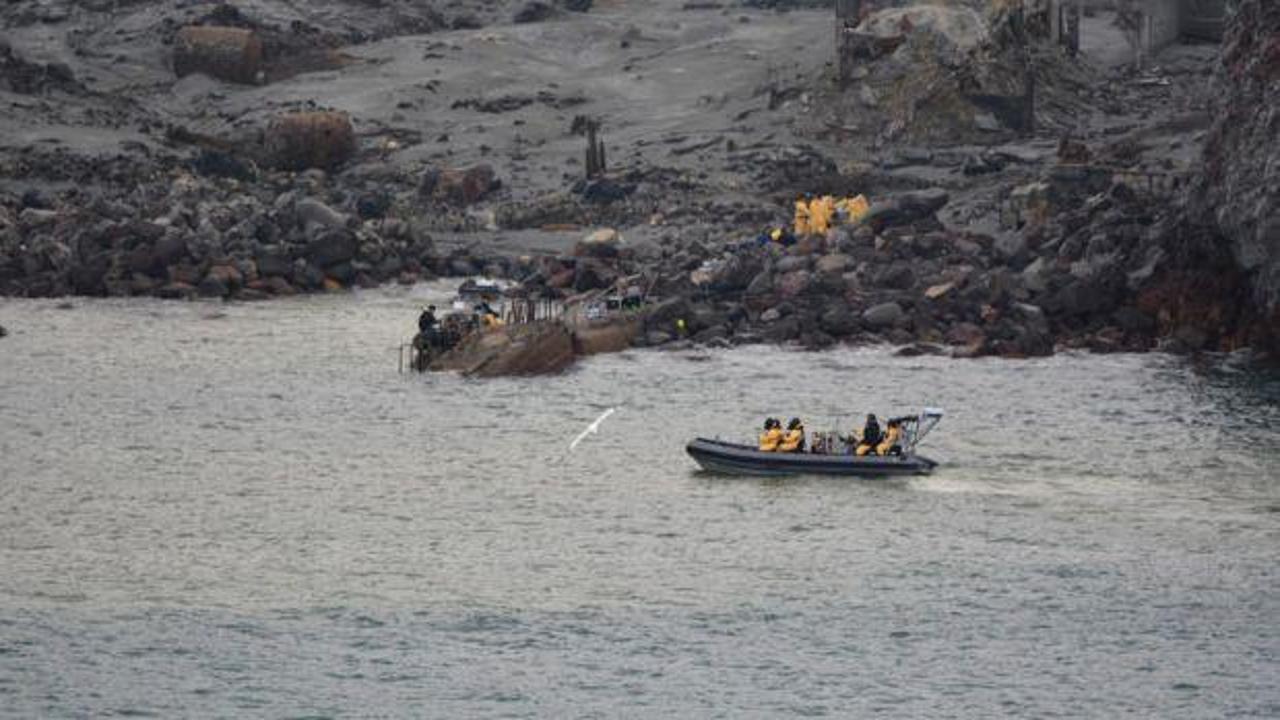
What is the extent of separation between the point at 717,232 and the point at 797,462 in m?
38.8

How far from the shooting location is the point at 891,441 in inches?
2987

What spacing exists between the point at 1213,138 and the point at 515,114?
47.6m

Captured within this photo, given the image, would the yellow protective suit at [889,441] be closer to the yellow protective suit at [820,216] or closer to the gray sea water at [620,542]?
the gray sea water at [620,542]

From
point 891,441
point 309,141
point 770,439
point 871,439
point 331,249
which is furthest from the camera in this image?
point 309,141

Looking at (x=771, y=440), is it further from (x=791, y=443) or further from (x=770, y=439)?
(x=791, y=443)

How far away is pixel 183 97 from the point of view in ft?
468

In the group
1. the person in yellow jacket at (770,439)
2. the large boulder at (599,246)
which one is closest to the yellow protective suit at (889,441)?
the person in yellow jacket at (770,439)

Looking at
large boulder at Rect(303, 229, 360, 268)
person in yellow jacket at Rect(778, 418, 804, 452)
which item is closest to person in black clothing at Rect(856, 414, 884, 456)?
person in yellow jacket at Rect(778, 418, 804, 452)

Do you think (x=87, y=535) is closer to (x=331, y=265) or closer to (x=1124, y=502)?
(x=1124, y=502)

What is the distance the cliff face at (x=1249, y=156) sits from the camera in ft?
302

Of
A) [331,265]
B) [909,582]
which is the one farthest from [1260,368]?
[331,265]

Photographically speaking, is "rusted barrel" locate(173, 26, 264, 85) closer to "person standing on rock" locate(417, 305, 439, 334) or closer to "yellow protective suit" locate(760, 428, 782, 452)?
"person standing on rock" locate(417, 305, 439, 334)

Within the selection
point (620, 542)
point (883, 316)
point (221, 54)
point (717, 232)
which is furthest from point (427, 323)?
point (221, 54)

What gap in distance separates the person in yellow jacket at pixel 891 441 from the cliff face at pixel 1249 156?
21.9 meters
